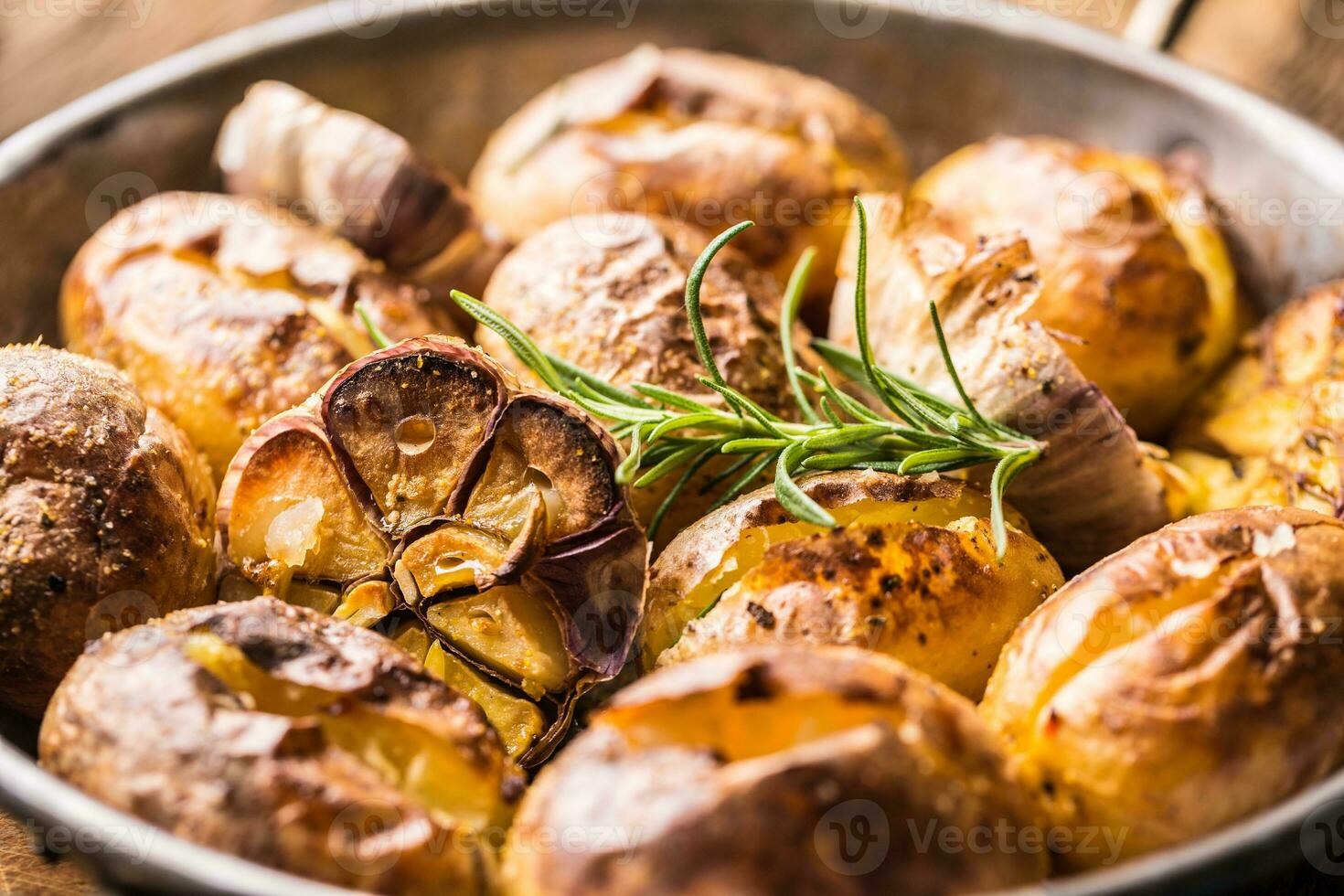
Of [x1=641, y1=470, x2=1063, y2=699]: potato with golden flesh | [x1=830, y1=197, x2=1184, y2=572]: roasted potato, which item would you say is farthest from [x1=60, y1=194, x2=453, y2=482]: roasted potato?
[x1=830, y1=197, x2=1184, y2=572]: roasted potato

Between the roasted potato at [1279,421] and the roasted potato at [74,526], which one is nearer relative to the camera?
the roasted potato at [74,526]

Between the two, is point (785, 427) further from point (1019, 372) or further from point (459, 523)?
point (459, 523)

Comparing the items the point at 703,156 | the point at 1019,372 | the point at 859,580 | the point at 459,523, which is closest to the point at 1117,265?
the point at 1019,372

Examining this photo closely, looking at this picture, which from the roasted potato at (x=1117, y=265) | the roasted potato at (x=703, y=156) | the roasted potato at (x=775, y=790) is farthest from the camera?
the roasted potato at (x=703, y=156)

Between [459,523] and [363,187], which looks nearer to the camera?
[459,523]

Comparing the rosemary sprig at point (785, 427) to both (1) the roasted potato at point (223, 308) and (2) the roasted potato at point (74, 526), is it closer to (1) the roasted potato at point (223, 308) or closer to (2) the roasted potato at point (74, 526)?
(1) the roasted potato at point (223, 308)

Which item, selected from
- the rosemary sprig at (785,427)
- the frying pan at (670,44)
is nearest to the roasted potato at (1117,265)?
the frying pan at (670,44)

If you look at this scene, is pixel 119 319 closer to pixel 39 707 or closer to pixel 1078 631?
pixel 39 707
